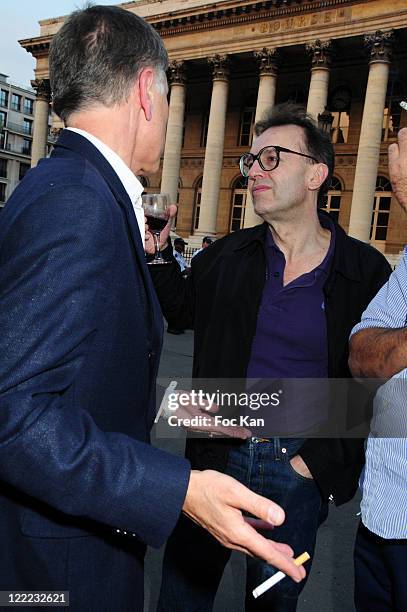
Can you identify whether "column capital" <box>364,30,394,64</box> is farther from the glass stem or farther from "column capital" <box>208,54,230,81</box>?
the glass stem

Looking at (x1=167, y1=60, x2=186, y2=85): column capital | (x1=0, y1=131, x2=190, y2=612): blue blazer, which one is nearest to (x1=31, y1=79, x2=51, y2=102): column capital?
(x1=167, y1=60, x2=186, y2=85): column capital

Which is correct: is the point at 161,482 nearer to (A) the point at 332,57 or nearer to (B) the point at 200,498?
(B) the point at 200,498

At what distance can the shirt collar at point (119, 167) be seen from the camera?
142 centimetres

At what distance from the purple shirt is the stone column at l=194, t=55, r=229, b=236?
2458 centimetres

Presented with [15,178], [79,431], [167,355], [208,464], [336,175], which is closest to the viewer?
[79,431]

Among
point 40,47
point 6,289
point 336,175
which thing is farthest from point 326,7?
point 6,289

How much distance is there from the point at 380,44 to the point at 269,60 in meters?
5.24

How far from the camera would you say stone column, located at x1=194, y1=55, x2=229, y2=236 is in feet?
86.9

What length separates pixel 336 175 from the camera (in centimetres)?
2688

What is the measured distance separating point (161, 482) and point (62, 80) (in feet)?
3.46

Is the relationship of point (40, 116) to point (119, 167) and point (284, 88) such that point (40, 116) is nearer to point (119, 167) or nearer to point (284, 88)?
point (284, 88)

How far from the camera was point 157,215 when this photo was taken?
2887 millimetres

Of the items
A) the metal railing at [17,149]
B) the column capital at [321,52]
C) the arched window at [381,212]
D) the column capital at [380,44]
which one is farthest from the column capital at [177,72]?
the metal railing at [17,149]

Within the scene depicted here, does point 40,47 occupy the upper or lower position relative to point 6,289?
upper
